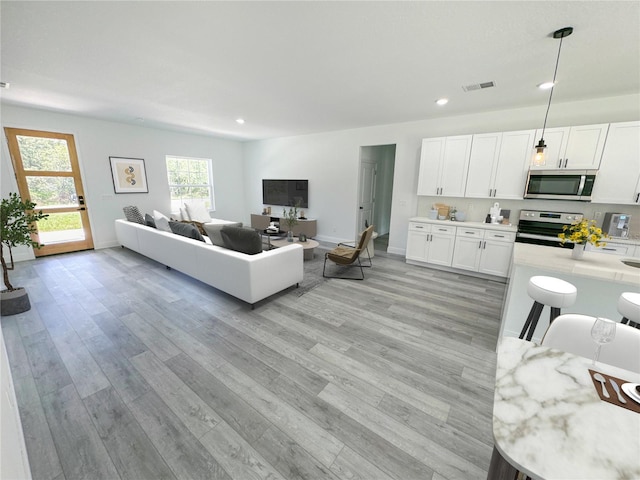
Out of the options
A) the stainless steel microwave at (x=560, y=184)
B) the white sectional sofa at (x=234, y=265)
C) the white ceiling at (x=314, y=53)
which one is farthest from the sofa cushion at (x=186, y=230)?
the stainless steel microwave at (x=560, y=184)

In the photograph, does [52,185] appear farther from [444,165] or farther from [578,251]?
[578,251]

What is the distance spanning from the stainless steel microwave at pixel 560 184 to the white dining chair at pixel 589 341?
3.05m

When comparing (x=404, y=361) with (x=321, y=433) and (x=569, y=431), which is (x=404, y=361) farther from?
(x=569, y=431)

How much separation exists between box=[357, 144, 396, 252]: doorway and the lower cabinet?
1236 millimetres

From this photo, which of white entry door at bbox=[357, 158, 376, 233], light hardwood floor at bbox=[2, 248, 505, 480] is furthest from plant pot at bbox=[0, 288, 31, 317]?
white entry door at bbox=[357, 158, 376, 233]

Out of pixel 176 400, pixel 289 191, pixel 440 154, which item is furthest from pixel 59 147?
pixel 440 154

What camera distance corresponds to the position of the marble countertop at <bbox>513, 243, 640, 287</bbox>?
173cm

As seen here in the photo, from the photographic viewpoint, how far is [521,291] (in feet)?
7.82

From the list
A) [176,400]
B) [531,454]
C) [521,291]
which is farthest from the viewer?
[521,291]

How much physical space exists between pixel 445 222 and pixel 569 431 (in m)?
3.78

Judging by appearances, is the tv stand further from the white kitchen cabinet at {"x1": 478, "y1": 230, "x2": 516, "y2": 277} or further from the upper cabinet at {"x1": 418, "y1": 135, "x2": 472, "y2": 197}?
the white kitchen cabinet at {"x1": 478, "y1": 230, "x2": 516, "y2": 277}

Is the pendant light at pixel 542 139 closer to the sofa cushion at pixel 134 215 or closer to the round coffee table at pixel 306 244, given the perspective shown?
the round coffee table at pixel 306 244

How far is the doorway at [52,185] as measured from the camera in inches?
168

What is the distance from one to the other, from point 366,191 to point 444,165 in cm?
205
